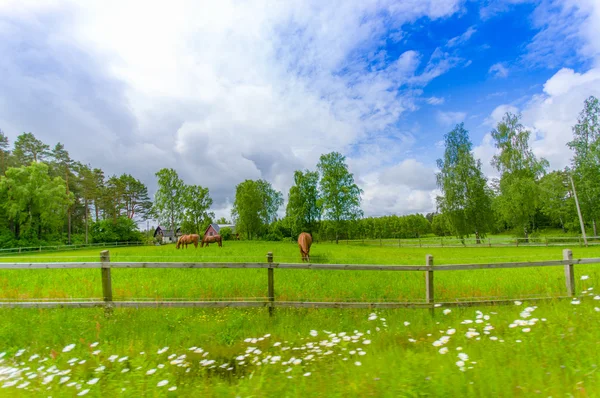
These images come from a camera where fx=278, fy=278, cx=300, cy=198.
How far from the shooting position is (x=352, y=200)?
4316 centimetres

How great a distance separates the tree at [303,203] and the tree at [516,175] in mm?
25580

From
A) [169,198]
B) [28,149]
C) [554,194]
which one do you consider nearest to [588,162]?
[554,194]

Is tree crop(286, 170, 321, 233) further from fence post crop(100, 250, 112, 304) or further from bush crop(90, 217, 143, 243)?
fence post crop(100, 250, 112, 304)

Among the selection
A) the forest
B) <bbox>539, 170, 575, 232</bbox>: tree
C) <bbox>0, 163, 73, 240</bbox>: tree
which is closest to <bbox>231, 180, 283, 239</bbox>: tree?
the forest

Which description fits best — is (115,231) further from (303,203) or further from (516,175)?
(516,175)

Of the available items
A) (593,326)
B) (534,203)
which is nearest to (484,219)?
(534,203)

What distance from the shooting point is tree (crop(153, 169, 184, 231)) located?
5166cm

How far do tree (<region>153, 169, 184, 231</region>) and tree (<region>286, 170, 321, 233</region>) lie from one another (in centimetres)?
2194

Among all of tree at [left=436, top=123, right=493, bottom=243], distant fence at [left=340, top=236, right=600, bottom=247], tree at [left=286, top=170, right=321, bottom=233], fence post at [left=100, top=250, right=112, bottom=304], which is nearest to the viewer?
fence post at [left=100, top=250, right=112, bottom=304]

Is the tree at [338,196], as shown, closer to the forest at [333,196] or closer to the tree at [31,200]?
the forest at [333,196]

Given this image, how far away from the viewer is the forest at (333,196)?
33750mm

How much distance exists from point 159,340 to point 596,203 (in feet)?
142

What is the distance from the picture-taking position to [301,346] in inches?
190

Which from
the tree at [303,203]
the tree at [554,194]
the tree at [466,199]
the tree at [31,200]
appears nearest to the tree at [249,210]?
the tree at [303,203]
